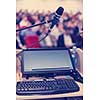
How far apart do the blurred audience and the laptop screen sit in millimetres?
44

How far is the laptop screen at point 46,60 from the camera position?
1409 mm

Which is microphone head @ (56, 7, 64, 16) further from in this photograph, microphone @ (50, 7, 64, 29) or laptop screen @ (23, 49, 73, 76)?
laptop screen @ (23, 49, 73, 76)

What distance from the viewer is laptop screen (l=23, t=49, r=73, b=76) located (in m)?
1.41

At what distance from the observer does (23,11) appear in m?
1.38

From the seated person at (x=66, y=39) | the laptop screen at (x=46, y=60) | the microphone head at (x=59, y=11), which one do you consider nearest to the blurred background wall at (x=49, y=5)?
the microphone head at (x=59, y=11)

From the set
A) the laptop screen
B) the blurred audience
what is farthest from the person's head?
the laptop screen

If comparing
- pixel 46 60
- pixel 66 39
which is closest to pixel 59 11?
pixel 66 39

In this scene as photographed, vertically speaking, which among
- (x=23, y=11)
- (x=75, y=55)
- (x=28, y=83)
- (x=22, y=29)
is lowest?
(x=28, y=83)

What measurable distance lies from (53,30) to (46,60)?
19cm

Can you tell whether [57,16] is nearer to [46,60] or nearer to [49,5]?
[49,5]

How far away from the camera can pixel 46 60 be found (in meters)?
1.43
